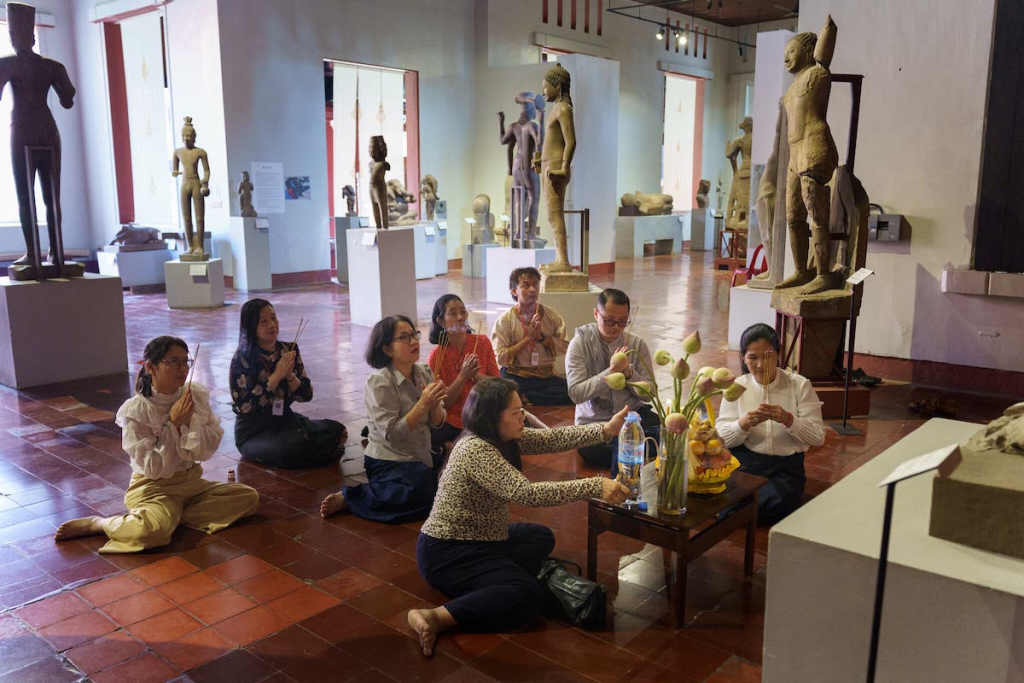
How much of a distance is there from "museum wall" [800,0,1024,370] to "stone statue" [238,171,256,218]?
350 inches

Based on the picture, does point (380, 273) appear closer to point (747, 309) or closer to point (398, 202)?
point (747, 309)

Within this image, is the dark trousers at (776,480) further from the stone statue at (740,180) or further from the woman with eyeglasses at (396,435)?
the stone statue at (740,180)

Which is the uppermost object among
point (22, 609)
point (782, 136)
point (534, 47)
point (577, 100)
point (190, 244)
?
point (534, 47)

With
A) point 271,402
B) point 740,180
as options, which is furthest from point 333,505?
point 740,180

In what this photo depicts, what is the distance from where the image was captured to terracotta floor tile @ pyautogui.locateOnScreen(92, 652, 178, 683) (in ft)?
9.23

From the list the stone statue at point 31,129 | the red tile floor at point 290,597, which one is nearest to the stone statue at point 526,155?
the stone statue at point 31,129

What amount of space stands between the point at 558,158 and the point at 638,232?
10459 millimetres

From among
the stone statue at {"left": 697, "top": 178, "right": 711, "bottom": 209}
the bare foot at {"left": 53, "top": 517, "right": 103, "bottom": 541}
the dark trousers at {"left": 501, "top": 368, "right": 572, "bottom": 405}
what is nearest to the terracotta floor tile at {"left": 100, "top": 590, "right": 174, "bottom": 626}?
the bare foot at {"left": 53, "top": 517, "right": 103, "bottom": 541}

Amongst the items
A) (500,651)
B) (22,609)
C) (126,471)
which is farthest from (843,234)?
(22,609)

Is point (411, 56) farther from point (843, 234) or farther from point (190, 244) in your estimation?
point (843, 234)

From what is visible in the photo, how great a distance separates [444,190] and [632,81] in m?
6.74

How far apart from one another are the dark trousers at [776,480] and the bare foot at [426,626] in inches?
70.6

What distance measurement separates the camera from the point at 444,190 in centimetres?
1670

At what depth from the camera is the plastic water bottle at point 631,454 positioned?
3150 mm
